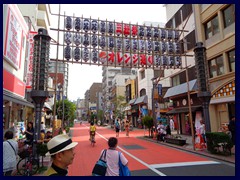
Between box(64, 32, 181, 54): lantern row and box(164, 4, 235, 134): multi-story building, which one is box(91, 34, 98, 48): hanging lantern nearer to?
box(64, 32, 181, 54): lantern row

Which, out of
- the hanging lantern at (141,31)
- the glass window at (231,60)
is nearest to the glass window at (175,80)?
the glass window at (231,60)

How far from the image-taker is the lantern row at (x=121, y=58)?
13664 mm

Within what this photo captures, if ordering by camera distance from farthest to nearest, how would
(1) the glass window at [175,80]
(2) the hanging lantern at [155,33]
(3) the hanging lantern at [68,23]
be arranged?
1. (1) the glass window at [175,80]
2. (2) the hanging lantern at [155,33]
3. (3) the hanging lantern at [68,23]

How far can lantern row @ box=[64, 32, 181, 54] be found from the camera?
45.0 feet

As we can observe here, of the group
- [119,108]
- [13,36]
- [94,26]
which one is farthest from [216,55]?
[119,108]

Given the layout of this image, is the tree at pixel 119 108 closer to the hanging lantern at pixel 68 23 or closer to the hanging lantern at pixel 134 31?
the hanging lantern at pixel 134 31

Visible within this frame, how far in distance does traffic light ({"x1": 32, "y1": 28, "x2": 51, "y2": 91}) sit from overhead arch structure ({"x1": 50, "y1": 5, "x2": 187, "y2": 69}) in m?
2.07

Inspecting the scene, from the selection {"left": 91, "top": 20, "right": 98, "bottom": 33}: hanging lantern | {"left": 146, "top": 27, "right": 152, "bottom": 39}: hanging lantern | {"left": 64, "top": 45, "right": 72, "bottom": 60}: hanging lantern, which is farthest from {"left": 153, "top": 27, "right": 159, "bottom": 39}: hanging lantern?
{"left": 64, "top": 45, "right": 72, "bottom": 60}: hanging lantern

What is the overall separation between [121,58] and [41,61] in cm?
686

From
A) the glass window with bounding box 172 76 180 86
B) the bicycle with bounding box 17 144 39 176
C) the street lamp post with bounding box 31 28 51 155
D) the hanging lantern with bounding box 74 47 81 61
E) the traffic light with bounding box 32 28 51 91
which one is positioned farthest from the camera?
the glass window with bounding box 172 76 180 86

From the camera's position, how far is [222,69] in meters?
16.4

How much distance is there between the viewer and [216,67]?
56.1 feet

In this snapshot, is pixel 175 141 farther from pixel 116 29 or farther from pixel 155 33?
pixel 116 29
